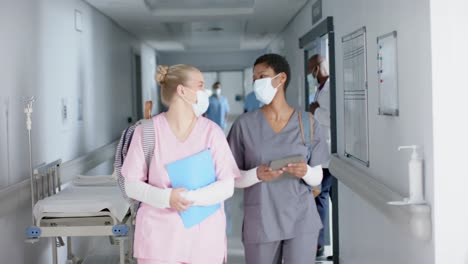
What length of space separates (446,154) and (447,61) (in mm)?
393

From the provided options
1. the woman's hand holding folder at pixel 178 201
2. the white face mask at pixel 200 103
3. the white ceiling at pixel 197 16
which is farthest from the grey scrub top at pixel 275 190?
the white ceiling at pixel 197 16

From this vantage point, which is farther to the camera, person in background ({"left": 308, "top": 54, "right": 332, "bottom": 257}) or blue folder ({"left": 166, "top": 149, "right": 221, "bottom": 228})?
person in background ({"left": 308, "top": 54, "right": 332, "bottom": 257})

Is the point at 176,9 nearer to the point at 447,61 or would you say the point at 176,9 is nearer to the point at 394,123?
the point at 394,123

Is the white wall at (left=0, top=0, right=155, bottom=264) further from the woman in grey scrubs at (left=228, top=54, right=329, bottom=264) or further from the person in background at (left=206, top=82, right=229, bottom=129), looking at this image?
the person in background at (left=206, top=82, right=229, bottom=129)

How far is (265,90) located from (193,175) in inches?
27.6

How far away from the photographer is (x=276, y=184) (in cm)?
331

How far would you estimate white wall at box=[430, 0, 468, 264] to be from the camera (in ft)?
9.28

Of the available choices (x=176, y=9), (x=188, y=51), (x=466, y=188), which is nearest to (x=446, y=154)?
(x=466, y=188)

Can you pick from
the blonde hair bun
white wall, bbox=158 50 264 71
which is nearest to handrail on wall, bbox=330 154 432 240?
the blonde hair bun

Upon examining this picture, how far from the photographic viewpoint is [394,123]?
360 cm

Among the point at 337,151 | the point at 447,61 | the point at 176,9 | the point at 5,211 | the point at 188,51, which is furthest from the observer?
the point at 188,51

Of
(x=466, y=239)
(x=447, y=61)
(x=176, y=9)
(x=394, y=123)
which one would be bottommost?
(x=466, y=239)

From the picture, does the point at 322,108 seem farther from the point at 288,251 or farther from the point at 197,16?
the point at 197,16

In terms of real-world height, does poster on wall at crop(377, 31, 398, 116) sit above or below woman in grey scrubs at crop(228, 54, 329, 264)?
above
